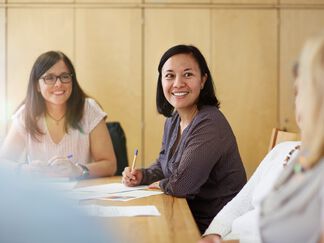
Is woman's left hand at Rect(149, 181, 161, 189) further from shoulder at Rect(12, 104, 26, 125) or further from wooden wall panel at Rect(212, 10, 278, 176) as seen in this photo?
wooden wall panel at Rect(212, 10, 278, 176)

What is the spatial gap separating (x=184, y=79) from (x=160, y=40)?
2213 millimetres

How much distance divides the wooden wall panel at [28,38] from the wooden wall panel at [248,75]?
4.22ft

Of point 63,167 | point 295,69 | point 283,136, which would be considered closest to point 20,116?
point 63,167

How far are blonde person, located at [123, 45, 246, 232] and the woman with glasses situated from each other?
1.48ft

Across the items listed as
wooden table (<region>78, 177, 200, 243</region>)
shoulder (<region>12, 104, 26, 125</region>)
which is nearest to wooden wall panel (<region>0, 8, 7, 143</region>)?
shoulder (<region>12, 104, 26, 125</region>)

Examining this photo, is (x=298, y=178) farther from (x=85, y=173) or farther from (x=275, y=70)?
(x=275, y=70)

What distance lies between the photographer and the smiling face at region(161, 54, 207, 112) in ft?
6.86

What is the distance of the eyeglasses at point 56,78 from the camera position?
2538 millimetres

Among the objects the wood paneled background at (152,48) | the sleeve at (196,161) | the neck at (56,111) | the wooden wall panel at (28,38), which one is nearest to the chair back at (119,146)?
the neck at (56,111)

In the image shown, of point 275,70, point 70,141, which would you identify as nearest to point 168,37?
point 275,70

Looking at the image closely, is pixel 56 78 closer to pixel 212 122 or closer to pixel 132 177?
pixel 132 177

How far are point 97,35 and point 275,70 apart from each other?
155 centimetres

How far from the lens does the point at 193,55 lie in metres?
2.10

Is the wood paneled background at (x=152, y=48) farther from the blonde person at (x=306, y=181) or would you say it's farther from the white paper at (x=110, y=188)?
the blonde person at (x=306, y=181)
